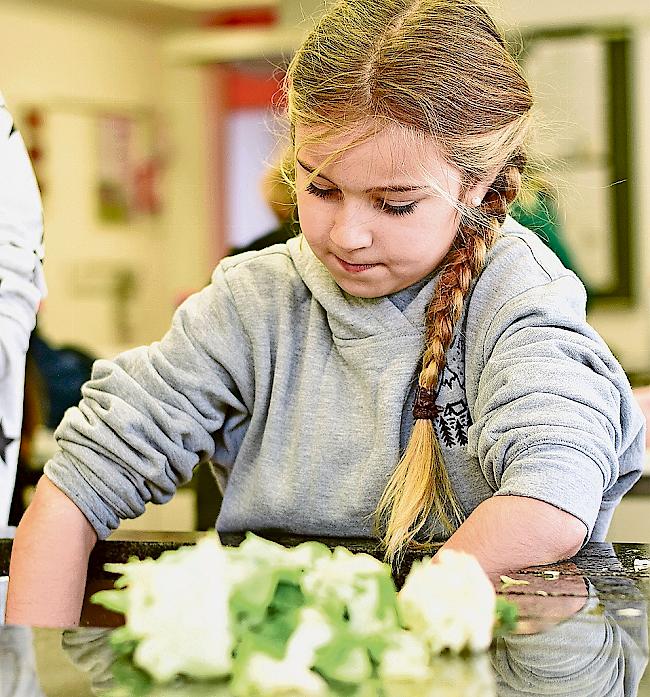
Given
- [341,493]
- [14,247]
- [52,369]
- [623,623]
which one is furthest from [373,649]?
[52,369]

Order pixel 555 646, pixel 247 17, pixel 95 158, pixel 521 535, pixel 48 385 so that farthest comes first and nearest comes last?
pixel 247 17, pixel 95 158, pixel 48 385, pixel 521 535, pixel 555 646

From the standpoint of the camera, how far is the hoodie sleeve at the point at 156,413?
102 cm

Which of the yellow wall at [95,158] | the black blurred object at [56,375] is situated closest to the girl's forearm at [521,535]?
the black blurred object at [56,375]

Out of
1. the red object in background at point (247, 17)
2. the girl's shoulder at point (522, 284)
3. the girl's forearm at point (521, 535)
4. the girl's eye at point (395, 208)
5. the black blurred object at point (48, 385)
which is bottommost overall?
the black blurred object at point (48, 385)

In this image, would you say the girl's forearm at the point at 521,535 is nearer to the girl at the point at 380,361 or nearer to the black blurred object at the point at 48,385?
the girl at the point at 380,361

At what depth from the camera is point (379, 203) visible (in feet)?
3.05

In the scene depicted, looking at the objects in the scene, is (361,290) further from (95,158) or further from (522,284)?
(95,158)

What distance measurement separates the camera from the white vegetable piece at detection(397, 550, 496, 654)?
0.55 m

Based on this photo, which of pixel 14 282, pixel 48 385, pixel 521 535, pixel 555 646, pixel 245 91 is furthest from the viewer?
pixel 245 91

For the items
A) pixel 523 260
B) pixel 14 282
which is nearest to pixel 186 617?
pixel 523 260

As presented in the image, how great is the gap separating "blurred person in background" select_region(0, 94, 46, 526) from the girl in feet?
1.02

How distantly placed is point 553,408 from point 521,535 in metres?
0.10

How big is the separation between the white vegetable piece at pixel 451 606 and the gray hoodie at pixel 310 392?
1.23ft

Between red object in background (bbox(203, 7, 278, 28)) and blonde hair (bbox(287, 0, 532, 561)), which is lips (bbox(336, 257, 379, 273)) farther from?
red object in background (bbox(203, 7, 278, 28))
